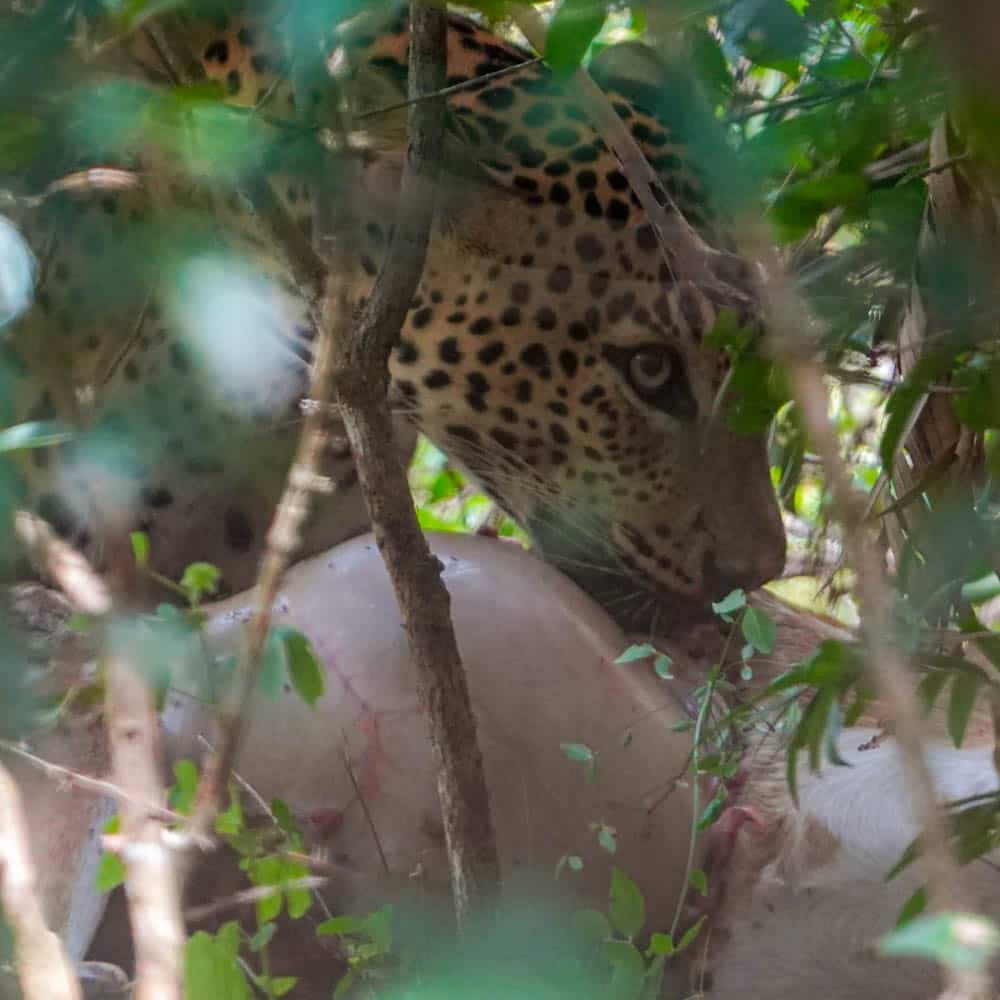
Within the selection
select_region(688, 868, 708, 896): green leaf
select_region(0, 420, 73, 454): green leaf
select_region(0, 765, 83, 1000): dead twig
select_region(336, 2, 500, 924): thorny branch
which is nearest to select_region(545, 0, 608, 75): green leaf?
select_region(336, 2, 500, 924): thorny branch

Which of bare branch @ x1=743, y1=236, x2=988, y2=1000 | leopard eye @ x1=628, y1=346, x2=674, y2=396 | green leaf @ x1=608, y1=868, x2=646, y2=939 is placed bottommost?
green leaf @ x1=608, y1=868, x2=646, y2=939

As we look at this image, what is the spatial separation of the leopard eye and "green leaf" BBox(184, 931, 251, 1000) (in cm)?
111

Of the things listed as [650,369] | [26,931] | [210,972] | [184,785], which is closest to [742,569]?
[650,369]

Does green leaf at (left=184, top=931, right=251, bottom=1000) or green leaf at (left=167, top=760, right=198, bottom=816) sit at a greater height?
green leaf at (left=167, top=760, right=198, bottom=816)

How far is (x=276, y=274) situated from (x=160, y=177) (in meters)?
0.46

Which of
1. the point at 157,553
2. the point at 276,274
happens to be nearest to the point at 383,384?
the point at 276,274

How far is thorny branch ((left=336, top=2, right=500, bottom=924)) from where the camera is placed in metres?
0.90

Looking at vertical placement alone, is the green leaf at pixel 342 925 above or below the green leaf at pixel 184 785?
below

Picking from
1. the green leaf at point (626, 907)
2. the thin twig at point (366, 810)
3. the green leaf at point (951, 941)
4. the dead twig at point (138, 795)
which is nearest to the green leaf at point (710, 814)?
the green leaf at point (626, 907)

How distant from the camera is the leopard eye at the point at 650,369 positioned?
5.88 ft

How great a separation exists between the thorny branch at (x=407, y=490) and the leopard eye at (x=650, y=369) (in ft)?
2.81

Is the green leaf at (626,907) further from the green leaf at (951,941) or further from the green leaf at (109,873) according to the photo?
the green leaf at (951,941)

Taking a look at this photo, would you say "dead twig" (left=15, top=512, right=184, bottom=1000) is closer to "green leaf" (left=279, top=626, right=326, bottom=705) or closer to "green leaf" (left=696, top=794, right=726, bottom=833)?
"green leaf" (left=279, top=626, right=326, bottom=705)

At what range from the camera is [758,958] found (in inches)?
47.2
